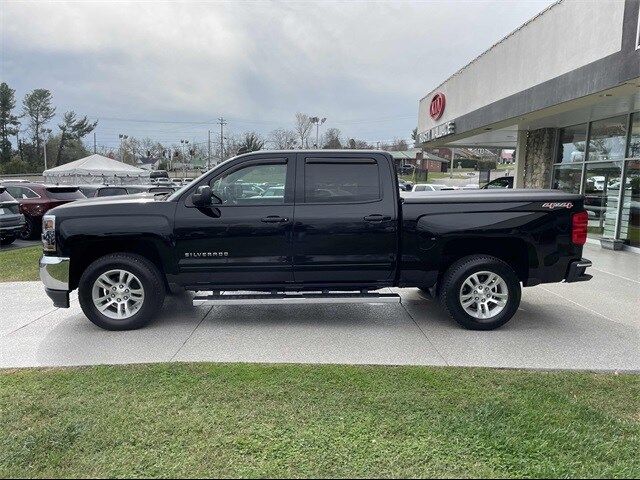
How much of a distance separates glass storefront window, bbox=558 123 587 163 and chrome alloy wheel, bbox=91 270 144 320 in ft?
41.7

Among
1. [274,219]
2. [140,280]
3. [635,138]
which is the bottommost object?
[140,280]

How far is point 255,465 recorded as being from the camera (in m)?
2.79

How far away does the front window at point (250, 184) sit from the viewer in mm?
5328

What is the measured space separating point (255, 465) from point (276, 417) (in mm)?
560

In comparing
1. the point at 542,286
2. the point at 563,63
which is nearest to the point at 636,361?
the point at 542,286

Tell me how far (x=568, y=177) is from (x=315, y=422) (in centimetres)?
1366

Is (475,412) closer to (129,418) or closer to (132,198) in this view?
(129,418)

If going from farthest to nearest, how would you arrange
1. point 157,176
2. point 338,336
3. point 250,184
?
point 157,176 → point 250,184 → point 338,336

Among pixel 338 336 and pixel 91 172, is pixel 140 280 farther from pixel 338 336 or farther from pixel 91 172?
pixel 91 172

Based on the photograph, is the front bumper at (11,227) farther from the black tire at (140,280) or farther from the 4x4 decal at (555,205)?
the 4x4 decal at (555,205)

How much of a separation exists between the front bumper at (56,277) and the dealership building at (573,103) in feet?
28.3

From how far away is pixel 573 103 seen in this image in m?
10.1

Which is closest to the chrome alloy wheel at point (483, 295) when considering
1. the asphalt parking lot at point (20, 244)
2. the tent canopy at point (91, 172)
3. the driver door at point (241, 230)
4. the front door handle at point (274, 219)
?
the driver door at point (241, 230)

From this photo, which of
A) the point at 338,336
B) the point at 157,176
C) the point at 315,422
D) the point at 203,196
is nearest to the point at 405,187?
the point at 338,336
